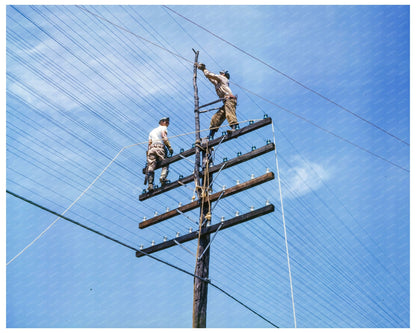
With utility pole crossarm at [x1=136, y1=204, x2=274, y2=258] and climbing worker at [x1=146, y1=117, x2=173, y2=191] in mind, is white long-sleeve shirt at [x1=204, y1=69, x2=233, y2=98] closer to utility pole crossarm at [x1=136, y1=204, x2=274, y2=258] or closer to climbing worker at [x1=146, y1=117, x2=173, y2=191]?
climbing worker at [x1=146, y1=117, x2=173, y2=191]

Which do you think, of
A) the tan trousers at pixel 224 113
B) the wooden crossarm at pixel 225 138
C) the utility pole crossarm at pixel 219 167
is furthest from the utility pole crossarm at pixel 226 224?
the tan trousers at pixel 224 113

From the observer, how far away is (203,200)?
9625 millimetres

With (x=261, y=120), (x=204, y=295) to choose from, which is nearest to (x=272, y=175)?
(x=261, y=120)

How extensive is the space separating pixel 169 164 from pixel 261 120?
2247 millimetres

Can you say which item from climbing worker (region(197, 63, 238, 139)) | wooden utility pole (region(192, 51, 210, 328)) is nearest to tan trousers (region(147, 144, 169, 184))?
wooden utility pole (region(192, 51, 210, 328))

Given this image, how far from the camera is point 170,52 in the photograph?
1155 cm

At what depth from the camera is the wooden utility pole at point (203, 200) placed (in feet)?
28.0

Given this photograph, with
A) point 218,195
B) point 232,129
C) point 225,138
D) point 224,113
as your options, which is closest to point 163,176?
point 225,138

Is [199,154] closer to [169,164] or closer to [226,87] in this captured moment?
[169,164]

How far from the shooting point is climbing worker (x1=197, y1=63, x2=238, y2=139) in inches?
421

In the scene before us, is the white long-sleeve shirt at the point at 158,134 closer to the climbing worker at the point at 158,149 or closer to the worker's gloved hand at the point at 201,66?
the climbing worker at the point at 158,149

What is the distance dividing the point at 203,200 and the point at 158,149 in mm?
1996

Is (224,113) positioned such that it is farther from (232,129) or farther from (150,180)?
(150,180)

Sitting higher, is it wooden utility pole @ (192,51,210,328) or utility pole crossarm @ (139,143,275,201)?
utility pole crossarm @ (139,143,275,201)
